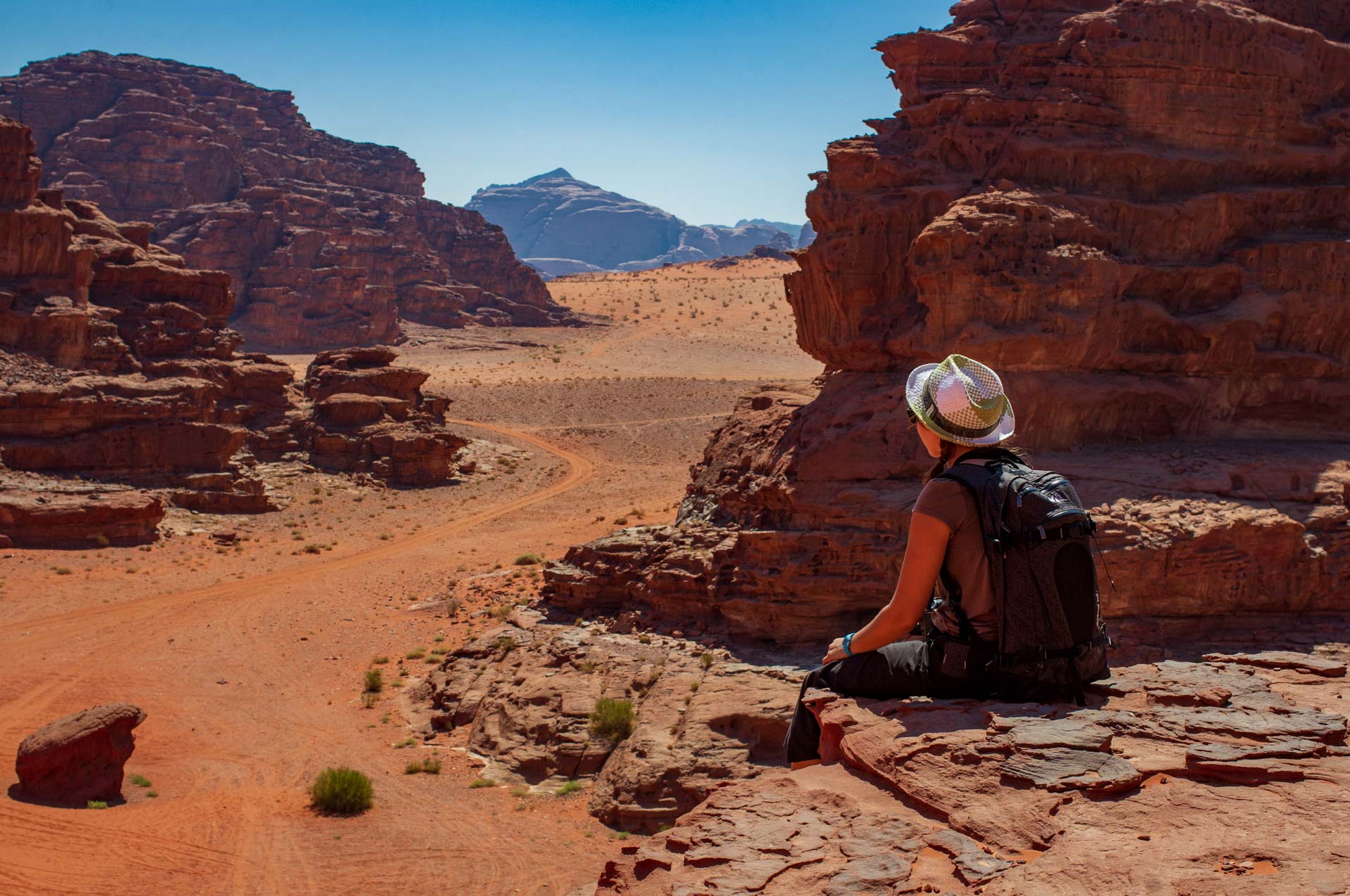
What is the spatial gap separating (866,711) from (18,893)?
7.53 metres

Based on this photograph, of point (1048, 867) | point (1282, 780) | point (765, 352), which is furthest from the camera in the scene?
point (765, 352)

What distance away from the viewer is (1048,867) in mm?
3379

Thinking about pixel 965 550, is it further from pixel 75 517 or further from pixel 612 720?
pixel 75 517

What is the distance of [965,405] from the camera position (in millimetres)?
4391

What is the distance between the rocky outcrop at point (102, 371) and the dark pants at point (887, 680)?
74.3ft

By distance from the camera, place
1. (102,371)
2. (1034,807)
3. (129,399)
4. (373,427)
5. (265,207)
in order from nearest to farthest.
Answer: (1034,807)
(129,399)
(102,371)
(373,427)
(265,207)

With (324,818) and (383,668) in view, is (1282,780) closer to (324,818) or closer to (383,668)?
(324,818)

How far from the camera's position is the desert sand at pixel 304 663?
982 cm

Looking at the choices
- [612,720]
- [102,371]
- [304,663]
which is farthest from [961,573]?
[102,371]

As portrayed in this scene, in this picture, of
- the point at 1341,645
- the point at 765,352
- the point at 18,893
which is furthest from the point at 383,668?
the point at 765,352

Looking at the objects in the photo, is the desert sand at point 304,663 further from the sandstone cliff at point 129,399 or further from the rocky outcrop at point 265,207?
the rocky outcrop at point 265,207

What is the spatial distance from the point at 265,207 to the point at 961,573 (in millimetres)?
72866

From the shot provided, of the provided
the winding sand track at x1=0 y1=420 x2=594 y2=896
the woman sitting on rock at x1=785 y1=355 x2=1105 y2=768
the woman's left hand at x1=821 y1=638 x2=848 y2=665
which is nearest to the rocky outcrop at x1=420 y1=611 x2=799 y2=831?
the winding sand track at x1=0 y1=420 x2=594 y2=896

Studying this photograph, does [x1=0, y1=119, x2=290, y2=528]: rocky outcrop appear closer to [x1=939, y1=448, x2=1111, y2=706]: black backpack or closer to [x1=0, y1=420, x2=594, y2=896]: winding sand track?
[x1=0, y1=420, x2=594, y2=896]: winding sand track
